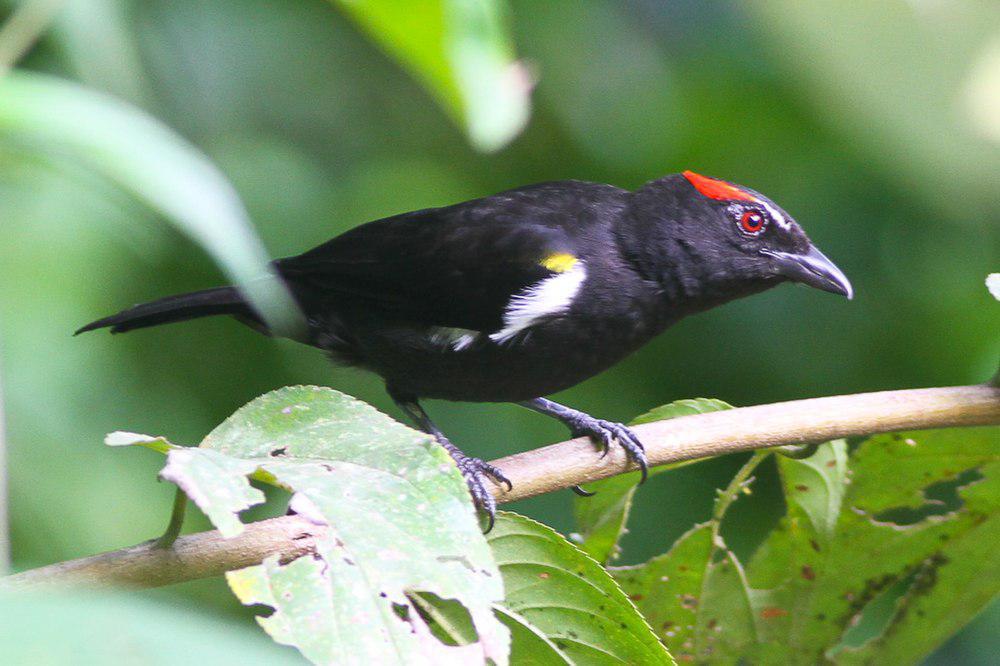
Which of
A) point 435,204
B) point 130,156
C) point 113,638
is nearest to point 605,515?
point 130,156

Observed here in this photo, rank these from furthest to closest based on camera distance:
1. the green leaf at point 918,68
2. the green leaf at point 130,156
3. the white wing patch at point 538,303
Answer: the white wing patch at point 538,303 < the green leaf at point 918,68 < the green leaf at point 130,156

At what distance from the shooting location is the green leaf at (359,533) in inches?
52.2

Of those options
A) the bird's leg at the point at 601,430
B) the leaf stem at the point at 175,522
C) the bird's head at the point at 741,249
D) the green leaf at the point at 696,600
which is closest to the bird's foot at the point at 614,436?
the bird's leg at the point at 601,430

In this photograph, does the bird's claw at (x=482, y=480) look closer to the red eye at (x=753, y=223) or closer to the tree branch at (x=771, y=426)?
the tree branch at (x=771, y=426)

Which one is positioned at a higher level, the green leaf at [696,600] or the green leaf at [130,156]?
the green leaf at [130,156]

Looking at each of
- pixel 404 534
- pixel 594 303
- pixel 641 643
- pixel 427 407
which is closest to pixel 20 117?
pixel 404 534

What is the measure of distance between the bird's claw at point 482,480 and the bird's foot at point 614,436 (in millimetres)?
234

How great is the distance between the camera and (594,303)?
2846mm

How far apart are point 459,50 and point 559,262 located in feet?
5.68

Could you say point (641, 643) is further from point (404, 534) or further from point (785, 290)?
point (785, 290)

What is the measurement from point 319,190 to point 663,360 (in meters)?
1.49

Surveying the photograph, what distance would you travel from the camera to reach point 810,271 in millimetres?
2971

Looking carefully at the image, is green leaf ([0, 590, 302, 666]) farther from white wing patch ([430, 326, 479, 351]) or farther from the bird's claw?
white wing patch ([430, 326, 479, 351])

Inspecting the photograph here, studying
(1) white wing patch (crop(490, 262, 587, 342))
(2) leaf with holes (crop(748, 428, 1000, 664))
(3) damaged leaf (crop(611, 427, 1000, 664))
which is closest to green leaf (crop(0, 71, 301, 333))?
(3) damaged leaf (crop(611, 427, 1000, 664))
